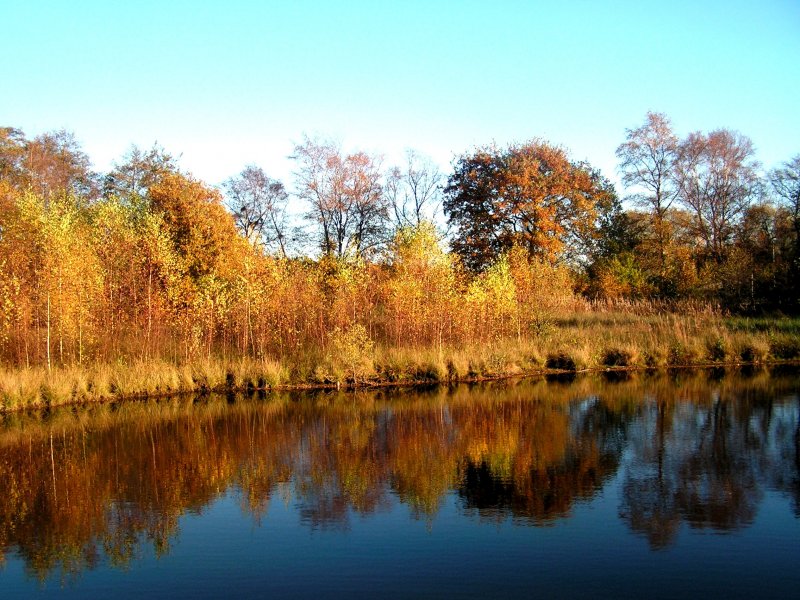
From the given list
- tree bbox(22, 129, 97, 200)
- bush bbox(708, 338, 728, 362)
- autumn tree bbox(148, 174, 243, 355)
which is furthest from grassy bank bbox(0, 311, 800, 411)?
tree bbox(22, 129, 97, 200)

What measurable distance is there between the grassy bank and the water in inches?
95.8

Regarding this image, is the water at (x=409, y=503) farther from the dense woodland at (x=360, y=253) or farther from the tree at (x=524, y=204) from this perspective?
the tree at (x=524, y=204)

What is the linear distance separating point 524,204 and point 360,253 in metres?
8.85

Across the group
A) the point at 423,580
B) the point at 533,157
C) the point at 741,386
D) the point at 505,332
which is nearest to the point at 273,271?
the point at 505,332

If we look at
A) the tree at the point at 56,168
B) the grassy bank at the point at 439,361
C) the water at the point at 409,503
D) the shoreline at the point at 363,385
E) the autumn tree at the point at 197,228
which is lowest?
the water at the point at 409,503

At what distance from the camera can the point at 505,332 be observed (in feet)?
76.8

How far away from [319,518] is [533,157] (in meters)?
30.1

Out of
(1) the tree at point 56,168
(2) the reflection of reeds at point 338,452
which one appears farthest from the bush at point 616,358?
(1) the tree at point 56,168

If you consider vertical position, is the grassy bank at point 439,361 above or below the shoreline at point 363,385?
above

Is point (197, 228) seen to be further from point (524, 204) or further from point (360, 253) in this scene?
point (524, 204)

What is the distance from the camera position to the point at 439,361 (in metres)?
19.9

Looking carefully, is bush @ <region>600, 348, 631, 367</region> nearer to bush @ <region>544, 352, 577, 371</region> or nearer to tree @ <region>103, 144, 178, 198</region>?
bush @ <region>544, 352, 577, 371</region>

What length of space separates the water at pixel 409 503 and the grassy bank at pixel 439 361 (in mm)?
2433

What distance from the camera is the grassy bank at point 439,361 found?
17250 mm
